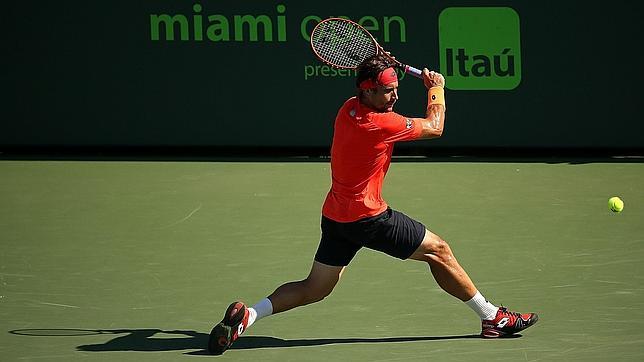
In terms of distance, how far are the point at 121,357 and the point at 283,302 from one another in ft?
2.96

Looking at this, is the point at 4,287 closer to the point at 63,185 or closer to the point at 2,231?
the point at 2,231

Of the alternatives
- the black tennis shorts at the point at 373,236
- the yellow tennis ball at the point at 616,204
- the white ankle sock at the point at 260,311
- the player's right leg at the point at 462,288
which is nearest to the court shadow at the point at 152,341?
the white ankle sock at the point at 260,311

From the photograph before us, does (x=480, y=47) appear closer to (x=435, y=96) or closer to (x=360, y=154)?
(x=435, y=96)

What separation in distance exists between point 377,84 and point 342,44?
114cm

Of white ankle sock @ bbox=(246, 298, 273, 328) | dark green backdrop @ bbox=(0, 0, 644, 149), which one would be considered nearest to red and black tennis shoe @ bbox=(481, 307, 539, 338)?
white ankle sock @ bbox=(246, 298, 273, 328)

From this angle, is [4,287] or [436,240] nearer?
[436,240]

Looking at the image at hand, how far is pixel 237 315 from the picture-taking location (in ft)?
22.1

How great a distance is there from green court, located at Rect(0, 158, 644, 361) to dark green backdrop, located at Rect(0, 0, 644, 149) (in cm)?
54

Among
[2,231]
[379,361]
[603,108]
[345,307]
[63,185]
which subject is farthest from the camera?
[603,108]

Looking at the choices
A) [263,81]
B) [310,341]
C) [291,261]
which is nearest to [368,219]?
[310,341]

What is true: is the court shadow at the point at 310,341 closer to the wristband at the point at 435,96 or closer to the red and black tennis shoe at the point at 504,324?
the red and black tennis shoe at the point at 504,324

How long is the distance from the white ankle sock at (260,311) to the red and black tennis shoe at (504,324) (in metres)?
1.16

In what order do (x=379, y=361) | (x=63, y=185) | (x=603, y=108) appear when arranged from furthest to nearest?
1. (x=603, y=108)
2. (x=63, y=185)
3. (x=379, y=361)

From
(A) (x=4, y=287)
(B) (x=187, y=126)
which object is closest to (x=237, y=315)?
(A) (x=4, y=287)
